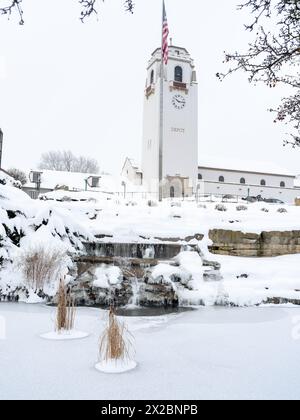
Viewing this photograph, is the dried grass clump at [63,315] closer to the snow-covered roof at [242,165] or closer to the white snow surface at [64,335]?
the white snow surface at [64,335]

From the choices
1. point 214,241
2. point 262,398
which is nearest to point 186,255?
point 214,241

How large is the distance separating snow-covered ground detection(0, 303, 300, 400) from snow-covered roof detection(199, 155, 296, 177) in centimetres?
4444

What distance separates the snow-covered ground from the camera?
11.6 ft

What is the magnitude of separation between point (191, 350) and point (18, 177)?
1362 inches

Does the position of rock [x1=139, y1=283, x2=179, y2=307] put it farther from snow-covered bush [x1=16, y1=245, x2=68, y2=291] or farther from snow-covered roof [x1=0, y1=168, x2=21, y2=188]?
snow-covered roof [x1=0, y1=168, x2=21, y2=188]

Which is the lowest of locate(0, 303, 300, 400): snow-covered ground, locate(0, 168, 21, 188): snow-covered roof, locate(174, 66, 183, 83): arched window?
locate(0, 303, 300, 400): snow-covered ground

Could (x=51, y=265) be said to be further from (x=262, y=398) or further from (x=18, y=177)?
(x=18, y=177)

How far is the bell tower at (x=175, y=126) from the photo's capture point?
4478cm

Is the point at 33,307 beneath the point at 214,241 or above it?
beneath

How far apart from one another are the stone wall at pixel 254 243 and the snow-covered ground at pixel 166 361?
19.1ft

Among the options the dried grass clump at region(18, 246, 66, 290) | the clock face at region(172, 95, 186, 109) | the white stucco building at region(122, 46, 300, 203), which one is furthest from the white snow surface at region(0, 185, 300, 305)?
the clock face at region(172, 95, 186, 109)

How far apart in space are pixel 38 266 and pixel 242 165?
1915 inches

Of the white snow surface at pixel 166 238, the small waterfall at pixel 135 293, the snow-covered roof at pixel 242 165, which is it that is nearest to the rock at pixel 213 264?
the white snow surface at pixel 166 238
